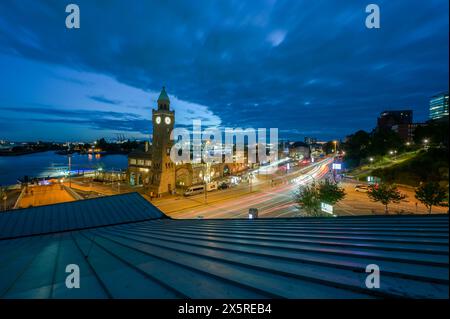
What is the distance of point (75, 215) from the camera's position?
1606cm

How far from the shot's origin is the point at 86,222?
15.1 metres

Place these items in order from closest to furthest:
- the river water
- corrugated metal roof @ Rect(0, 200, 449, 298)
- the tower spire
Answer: corrugated metal roof @ Rect(0, 200, 449, 298) < the tower spire < the river water

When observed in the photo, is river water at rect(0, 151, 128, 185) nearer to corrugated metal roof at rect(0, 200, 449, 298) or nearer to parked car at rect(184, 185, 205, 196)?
parked car at rect(184, 185, 205, 196)

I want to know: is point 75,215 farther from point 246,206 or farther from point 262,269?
point 246,206

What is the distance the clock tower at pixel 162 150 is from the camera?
136ft

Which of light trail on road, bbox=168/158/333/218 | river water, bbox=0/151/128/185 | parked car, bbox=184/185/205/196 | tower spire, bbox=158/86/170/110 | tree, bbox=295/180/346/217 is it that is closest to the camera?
tree, bbox=295/180/346/217

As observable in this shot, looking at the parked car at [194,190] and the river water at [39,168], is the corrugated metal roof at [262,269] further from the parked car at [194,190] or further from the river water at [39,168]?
the river water at [39,168]

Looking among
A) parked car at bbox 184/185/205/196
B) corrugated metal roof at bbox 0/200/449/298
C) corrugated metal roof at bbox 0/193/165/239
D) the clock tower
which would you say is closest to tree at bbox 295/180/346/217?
corrugated metal roof at bbox 0/193/165/239

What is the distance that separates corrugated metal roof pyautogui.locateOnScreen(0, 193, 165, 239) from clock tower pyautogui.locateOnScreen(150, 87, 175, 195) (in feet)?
71.0

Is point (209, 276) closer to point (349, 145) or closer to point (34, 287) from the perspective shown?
point (34, 287)

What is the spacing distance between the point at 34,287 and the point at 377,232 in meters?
8.85

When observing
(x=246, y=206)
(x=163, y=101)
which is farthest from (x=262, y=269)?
(x=163, y=101)

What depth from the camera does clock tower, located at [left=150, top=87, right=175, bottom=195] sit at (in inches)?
1634
